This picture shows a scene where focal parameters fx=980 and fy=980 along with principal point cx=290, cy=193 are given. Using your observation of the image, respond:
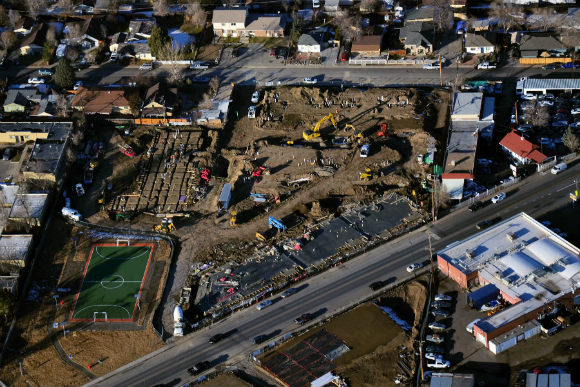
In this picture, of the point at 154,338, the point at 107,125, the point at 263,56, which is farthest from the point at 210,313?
the point at 263,56

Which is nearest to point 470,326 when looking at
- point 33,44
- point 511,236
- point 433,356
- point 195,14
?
point 433,356

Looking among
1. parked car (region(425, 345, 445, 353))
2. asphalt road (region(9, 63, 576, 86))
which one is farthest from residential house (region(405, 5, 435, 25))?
parked car (region(425, 345, 445, 353))

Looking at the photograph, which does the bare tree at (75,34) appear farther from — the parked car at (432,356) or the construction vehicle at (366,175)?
the parked car at (432,356)

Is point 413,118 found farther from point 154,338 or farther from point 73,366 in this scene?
point 73,366

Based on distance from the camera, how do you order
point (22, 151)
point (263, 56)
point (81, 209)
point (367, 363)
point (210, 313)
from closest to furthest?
point (367, 363) → point (210, 313) → point (81, 209) → point (22, 151) → point (263, 56)

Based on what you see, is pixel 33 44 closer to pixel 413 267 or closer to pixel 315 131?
pixel 315 131

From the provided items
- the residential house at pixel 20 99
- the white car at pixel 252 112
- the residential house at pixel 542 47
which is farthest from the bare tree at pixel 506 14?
A: the residential house at pixel 20 99
